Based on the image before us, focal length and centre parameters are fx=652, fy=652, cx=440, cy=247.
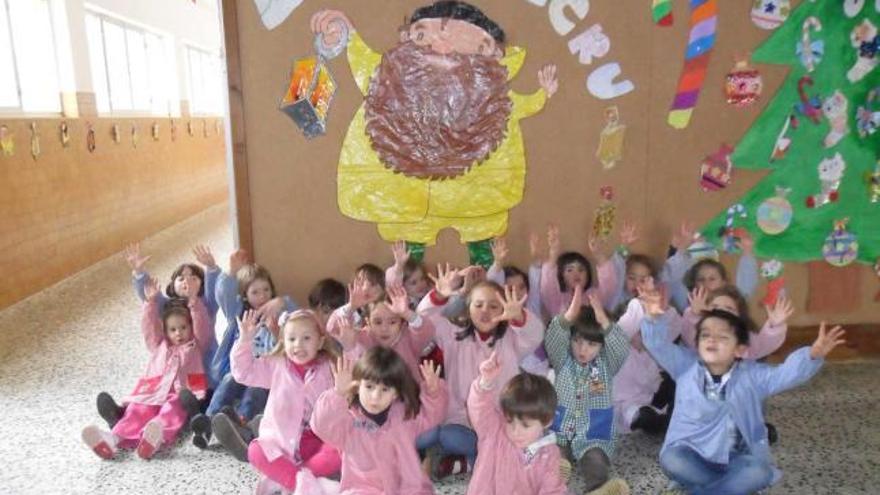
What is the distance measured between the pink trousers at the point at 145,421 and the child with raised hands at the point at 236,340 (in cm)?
8

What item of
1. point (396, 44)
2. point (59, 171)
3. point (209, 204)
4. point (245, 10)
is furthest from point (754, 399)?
point (209, 204)

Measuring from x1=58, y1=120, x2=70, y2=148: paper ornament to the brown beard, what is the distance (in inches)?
127

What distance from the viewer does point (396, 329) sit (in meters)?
2.38

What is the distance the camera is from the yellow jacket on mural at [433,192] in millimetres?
3064

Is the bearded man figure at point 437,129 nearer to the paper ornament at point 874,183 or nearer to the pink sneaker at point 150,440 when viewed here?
the pink sneaker at point 150,440

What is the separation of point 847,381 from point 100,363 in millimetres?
3594

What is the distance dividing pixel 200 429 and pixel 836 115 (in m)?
3.14

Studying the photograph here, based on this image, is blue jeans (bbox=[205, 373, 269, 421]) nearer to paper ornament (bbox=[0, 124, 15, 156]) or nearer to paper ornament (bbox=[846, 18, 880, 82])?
paper ornament (bbox=[0, 124, 15, 156])

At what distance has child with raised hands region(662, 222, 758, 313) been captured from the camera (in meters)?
2.84

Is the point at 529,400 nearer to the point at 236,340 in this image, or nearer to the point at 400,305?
the point at 400,305

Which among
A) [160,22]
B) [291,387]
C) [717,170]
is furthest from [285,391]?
[160,22]

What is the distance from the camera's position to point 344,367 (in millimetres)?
1862

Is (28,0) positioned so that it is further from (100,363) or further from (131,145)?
(100,363)

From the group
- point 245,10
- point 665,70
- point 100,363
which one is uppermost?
point 245,10
